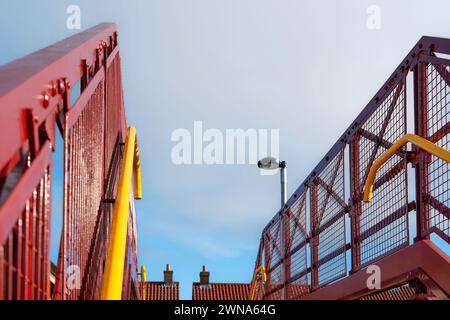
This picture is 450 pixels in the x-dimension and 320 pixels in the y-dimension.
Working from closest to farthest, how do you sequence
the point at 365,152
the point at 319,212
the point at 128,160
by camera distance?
the point at 128,160 < the point at 365,152 < the point at 319,212

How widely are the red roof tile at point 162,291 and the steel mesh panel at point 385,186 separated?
21.5m

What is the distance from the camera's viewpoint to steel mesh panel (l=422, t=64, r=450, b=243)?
17.1 feet

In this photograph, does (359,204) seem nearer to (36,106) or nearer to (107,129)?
(107,129)

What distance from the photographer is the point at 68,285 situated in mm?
3963

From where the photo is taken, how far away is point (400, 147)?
559 centimetres

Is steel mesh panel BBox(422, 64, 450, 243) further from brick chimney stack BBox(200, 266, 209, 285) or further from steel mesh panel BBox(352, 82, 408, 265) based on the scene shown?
brick chimney stack BBox(200, 266, 209, 285)

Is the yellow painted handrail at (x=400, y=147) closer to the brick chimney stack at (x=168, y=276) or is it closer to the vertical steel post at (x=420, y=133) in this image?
the vertical steel post at (x=420, y=133)

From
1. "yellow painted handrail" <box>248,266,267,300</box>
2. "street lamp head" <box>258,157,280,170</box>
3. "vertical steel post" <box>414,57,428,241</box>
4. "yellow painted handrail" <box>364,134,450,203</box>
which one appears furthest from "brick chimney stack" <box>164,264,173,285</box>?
"vertical steel post" <box>414,57,428,241</box>

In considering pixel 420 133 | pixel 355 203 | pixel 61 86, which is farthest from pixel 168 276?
pixel 61 86

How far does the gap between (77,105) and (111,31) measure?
7.44 feet
